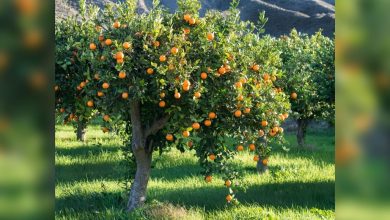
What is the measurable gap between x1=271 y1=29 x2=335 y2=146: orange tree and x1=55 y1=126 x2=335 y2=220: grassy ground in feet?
3.64

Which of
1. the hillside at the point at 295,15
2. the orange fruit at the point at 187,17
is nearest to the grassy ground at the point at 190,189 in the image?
the orange fruit at the point at 187,17

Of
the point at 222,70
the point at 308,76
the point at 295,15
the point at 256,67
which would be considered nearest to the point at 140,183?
the point at 222,70

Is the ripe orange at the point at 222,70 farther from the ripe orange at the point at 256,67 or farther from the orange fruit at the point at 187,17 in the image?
the orange fruit at the point at 187,17

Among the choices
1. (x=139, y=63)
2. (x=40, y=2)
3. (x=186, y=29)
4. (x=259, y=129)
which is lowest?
(x=259, y=129)

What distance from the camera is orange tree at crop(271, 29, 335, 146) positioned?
26.1ft

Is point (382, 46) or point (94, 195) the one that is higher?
point (382, 46)

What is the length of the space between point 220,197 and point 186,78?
275cm

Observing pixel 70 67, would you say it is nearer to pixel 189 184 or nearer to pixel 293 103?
pixel 189 184

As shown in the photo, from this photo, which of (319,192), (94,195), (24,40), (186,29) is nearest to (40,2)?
(24,40)

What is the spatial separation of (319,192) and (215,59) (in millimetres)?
3343

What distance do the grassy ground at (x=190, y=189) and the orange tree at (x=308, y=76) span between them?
1111mm

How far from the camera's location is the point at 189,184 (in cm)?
750

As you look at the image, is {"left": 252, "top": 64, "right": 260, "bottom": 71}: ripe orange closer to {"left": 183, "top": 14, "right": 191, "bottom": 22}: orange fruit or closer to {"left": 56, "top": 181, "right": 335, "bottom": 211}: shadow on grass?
{"left": 183, "top": 14, "right": 191, "bottom": 22}: orange fruit

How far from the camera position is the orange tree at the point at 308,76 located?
7961mm
